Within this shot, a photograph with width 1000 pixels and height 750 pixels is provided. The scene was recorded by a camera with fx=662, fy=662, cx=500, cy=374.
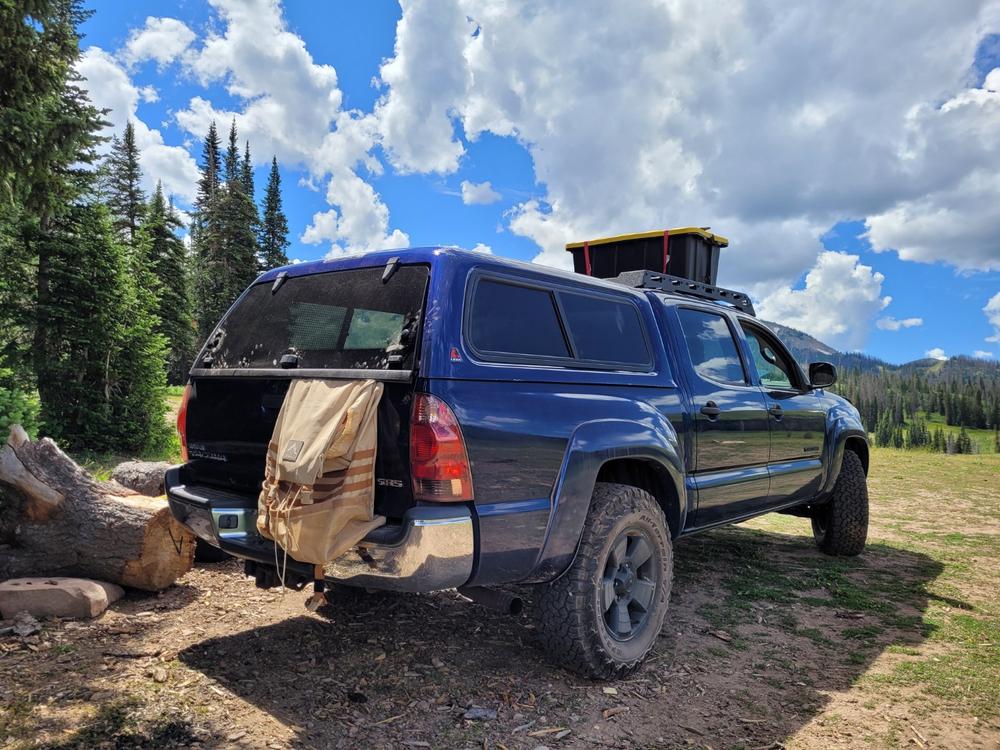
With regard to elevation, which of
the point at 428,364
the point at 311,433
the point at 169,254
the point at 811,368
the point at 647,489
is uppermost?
the point at 169,254

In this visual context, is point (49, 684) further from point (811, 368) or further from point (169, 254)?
point (169, 254)

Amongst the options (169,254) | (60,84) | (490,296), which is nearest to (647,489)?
(490,296)

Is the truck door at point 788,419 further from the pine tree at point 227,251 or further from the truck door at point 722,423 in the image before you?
the pine tree at point 227,251

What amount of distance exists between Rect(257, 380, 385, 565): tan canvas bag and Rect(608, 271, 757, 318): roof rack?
2235 millimetres

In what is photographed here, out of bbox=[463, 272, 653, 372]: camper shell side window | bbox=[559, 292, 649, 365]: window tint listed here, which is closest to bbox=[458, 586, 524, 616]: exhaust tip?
bbox=[463, 272, 653, 372]: camper shell side window

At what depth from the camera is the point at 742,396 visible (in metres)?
4.50

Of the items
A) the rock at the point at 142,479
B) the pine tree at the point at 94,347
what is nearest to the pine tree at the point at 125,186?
the pine tree at the point at 94,347

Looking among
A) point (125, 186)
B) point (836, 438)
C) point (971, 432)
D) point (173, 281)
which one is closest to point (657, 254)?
point (836, 438)

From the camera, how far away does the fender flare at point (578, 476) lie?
302 cm

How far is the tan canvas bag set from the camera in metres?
2.62

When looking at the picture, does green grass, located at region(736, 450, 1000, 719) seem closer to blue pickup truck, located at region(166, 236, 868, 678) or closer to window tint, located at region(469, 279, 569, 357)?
blue pickup truck, located at region(166, 236, 868, 678)

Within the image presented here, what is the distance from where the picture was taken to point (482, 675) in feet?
10.9

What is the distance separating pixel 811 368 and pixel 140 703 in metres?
5.03

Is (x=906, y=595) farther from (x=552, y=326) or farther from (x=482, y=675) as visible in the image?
(x=552, y=326)
